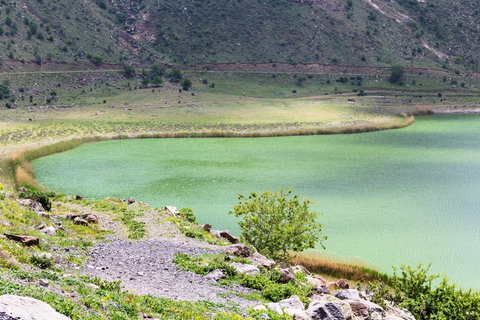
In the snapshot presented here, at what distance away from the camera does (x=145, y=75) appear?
110 metres

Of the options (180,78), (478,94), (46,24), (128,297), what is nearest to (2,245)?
(128,297)

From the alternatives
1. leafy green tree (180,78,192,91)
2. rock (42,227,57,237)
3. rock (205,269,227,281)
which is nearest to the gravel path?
rock (205,269,227,281)

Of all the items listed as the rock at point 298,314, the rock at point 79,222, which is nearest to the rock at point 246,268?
the rock at point 298,314

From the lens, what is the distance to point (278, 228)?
2189 centimetres

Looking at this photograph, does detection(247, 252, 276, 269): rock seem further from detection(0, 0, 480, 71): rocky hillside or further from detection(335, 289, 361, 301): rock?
detection(0, 0, 480, 71): rocky hillside

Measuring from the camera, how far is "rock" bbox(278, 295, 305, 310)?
41.5 feet

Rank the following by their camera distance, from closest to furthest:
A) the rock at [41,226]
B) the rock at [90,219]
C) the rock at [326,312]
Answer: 1. the rock at [326,312]
2. the rock at [41,226]
3. the rock at [90,219]

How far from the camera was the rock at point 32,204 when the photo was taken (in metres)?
22.1

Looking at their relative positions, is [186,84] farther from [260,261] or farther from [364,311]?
[364,311]

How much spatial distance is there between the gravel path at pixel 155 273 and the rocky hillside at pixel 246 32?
9228 centimetres

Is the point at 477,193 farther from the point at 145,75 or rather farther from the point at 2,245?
the point at 145,75

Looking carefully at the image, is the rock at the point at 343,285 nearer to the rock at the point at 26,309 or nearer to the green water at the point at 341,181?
the green water at the point at 341,181

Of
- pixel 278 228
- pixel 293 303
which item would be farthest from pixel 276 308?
pixel 278 228

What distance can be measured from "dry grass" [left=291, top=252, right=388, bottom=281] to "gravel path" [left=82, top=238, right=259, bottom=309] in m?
5.10
